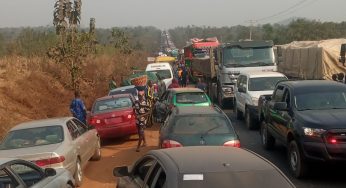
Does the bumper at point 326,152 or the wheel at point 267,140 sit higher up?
the bumper at point 326,152

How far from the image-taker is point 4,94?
70.1ft

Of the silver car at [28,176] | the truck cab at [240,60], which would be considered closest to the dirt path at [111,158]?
the silver car at [28,176]

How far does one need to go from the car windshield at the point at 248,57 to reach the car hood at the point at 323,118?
12.3 m

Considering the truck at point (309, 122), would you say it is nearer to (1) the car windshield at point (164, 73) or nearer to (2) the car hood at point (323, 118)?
(2) the car hood at point (323, 118)

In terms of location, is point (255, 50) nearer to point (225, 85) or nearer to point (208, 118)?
point (225, 85)

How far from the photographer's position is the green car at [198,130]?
30.9 feet

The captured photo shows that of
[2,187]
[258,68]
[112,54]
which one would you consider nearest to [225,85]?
[258,68]

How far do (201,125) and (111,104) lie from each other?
278 inches

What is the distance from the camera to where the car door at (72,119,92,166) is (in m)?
11.4

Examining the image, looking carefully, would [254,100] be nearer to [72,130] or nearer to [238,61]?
[238,61]

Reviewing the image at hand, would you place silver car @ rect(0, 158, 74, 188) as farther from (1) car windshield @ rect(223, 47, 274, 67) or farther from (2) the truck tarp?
(2) the truck tarp

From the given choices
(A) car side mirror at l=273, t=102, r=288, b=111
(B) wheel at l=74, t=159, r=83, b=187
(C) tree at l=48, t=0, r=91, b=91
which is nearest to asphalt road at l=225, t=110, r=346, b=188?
(A) car side mirror at l=273, t=102, r=288, b=111

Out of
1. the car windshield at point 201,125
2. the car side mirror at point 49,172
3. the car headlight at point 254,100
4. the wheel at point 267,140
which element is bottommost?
the wheel at point 267,140

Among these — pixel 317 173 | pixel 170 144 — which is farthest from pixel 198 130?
pixel 317 173
